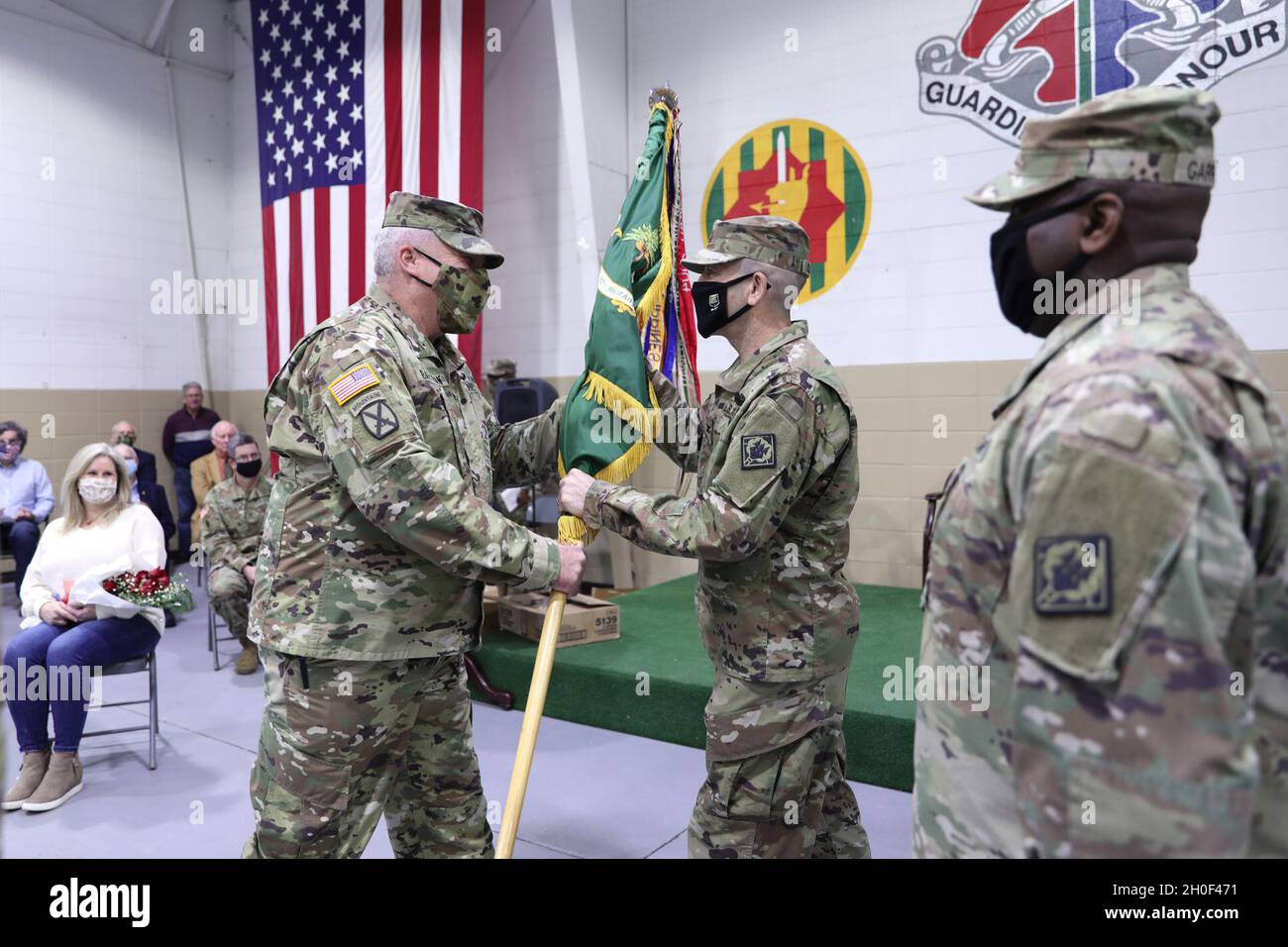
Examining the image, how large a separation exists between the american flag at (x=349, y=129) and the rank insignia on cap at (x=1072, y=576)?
17.4ft

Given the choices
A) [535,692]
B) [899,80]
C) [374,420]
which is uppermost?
[899,80]

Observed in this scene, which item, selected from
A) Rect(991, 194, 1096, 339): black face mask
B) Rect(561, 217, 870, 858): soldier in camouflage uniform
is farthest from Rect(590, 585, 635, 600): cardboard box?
Rect(991, 194, 1096, 339): black face mask

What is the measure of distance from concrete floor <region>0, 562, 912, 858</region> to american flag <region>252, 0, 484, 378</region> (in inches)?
116

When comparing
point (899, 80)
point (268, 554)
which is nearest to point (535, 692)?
point (268, 554)

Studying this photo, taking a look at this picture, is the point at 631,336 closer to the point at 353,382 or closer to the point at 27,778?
the point at 353,382

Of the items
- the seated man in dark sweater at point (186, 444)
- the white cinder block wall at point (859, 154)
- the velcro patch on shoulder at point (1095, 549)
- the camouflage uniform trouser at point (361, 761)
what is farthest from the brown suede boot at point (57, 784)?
the seated man in dark sweater at point (186, 444)

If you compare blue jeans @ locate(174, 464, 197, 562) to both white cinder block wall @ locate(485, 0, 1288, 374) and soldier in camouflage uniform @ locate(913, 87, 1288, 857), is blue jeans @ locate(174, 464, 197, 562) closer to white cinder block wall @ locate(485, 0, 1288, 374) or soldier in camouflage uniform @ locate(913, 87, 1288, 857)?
white cinder block wall @ locate(485, 0, 1288, 374)

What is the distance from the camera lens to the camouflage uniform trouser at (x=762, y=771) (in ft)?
6.34

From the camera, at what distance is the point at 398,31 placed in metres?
5.88

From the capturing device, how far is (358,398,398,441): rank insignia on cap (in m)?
1.75

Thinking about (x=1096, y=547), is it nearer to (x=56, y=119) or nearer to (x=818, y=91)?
(x=818, y=91)

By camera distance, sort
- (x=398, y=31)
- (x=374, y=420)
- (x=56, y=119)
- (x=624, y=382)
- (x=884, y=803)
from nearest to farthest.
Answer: (x=374, y=420) → (x=624, y=382) → (x=884, y=803) → (x=398, y=31) → (x=56, y=119)
